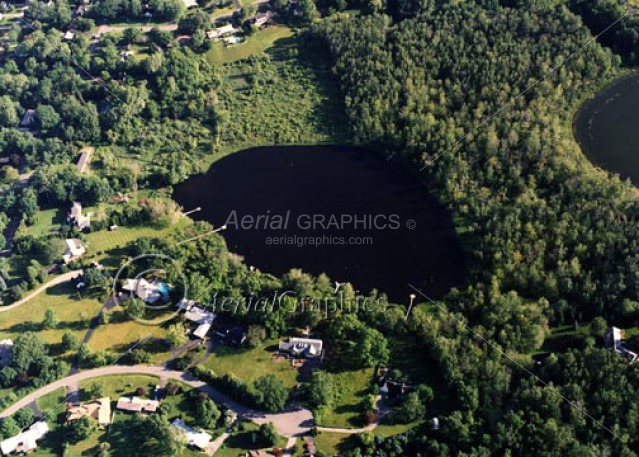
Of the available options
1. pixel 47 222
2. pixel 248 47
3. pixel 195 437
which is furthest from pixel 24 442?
pixel 248 47

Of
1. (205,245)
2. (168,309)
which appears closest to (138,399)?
(168,309)

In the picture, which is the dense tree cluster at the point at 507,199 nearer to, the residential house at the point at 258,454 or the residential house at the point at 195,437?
the residential house at the point at 258,454

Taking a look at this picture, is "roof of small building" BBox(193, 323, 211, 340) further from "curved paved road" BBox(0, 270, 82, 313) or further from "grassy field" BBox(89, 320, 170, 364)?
"curved paved road" BBox(0, 270, 82, 313)

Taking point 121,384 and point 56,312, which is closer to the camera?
point 121,384

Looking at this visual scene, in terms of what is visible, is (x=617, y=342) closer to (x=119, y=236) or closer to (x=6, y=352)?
(x=119, y=236)

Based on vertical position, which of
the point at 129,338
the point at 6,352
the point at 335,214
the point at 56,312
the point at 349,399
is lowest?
the point at 6,352

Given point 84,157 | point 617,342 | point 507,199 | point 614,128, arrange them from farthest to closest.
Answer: point 84,157, point 614,128, point 507,199, point 617,342

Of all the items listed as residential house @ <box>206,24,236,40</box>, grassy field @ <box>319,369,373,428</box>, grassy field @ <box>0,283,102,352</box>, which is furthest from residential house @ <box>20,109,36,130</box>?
grassy field @ <box>319,369,373,428</box>

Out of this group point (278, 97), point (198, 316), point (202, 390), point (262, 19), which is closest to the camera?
point (202, 390)
